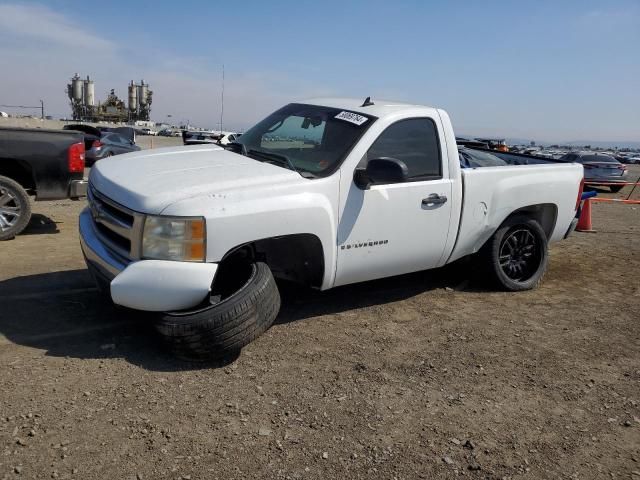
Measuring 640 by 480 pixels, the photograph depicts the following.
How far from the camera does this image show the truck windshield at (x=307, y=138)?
422 cm

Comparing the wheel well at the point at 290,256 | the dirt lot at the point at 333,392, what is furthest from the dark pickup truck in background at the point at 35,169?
the wheel well at the point at 290,256

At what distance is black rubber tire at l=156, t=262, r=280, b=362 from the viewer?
339 cm

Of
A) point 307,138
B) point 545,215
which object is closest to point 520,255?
point 545,215

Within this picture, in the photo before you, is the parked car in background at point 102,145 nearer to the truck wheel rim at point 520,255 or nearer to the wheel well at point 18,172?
the wheel well at point 18,172

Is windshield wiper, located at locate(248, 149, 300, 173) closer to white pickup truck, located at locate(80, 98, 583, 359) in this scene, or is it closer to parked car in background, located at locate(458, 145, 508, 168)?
white pickup truck, located at locate(80, 98, 583, 359)

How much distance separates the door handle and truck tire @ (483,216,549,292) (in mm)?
994

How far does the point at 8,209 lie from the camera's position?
22.1ft

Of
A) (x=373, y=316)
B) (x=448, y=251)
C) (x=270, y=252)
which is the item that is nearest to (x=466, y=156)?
(x=448, y=251)

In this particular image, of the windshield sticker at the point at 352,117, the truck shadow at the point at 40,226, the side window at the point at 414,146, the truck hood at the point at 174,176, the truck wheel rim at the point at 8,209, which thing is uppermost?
the windshield sticker at the point at 352,117

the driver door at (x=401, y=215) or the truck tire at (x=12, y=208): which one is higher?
the driver door at (x=401, y=215)

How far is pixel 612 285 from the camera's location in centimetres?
616

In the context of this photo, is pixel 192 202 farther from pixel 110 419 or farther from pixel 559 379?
pixel 559 379

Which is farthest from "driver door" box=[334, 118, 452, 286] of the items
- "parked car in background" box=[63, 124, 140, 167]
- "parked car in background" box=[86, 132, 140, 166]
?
"parked car in background" box=[86, 132, 140, 166]

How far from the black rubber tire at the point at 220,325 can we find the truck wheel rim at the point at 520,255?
293 centimetres
